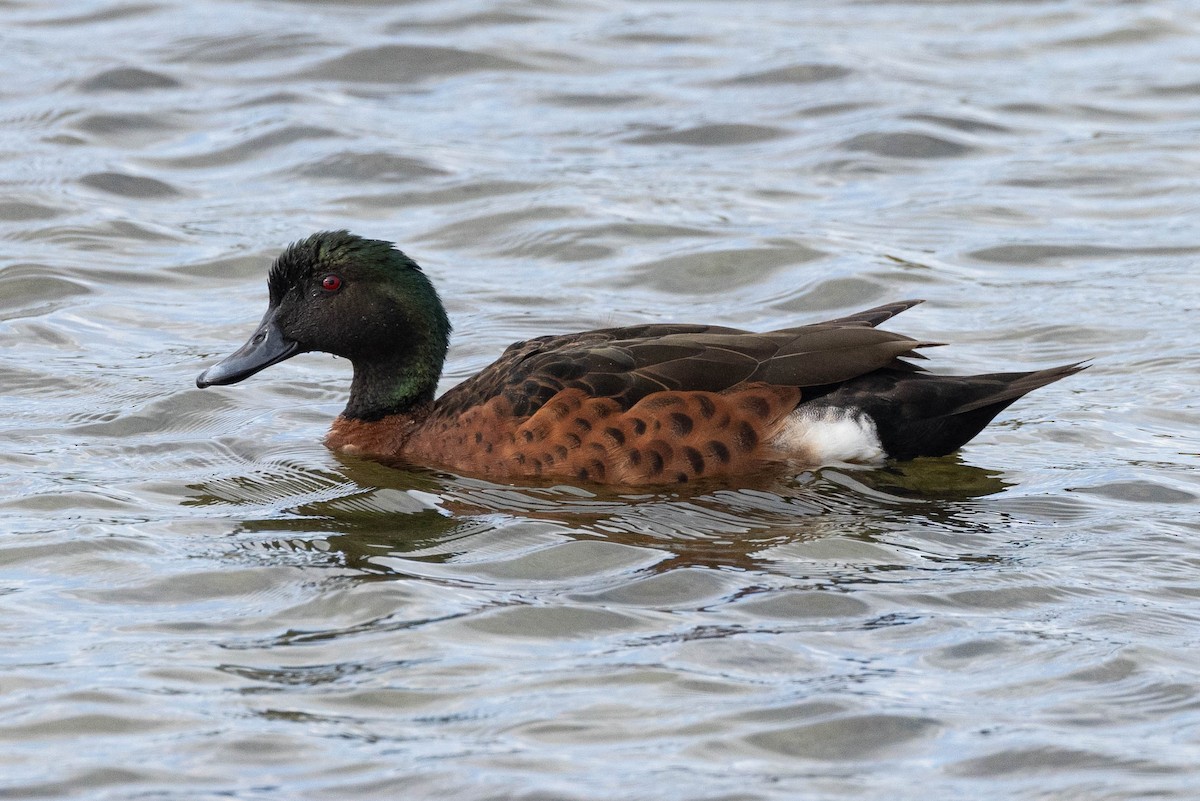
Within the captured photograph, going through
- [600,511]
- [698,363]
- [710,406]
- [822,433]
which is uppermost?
[698,363]

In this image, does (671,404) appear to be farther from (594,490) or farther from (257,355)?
(257,355)

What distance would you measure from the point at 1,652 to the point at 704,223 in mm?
6482

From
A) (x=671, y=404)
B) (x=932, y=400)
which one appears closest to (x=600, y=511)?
(x=671, y=404)

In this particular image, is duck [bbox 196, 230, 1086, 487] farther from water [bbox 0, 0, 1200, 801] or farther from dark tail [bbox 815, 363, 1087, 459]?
water [bbox 0, 0, 1200, 801]

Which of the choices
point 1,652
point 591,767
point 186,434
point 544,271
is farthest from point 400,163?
point 591,767

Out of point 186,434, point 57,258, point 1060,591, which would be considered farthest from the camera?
point 57,258

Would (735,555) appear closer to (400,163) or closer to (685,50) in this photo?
(400,163)

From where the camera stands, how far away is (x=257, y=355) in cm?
823

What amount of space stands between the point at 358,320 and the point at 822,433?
2.14 metres

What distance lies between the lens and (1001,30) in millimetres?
15375

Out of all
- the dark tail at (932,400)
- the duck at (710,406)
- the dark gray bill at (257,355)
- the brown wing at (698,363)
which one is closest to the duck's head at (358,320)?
the dark gray bill at (257,355)

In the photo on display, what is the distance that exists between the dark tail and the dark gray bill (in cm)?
243

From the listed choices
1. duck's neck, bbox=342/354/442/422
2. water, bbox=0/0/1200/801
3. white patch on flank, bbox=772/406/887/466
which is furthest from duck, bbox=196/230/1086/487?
duck's neck, bbox=342/354/442/422

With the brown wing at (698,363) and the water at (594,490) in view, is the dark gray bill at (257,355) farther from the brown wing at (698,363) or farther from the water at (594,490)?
the brown wing at (698,363)
